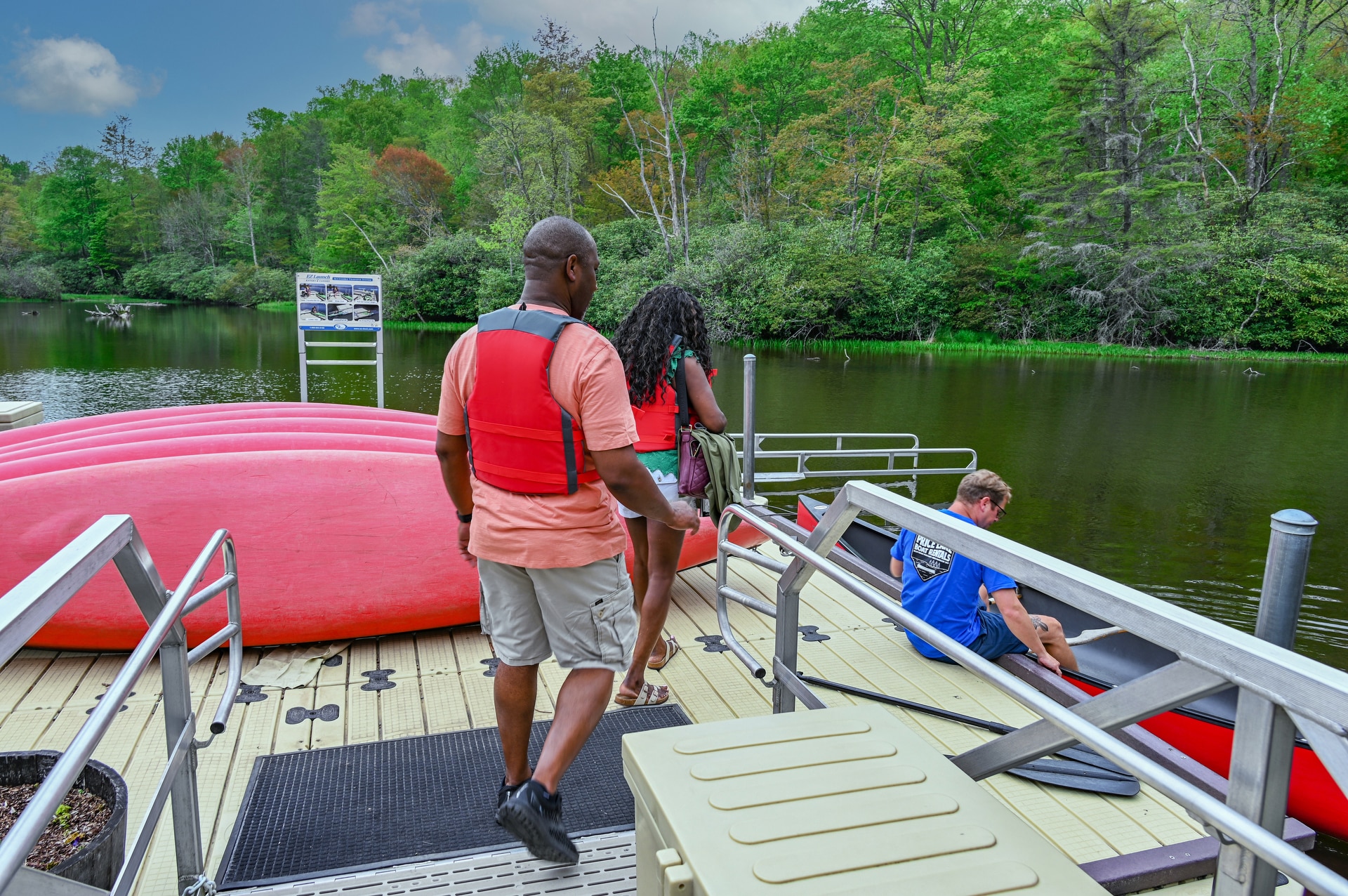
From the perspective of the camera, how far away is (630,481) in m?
2.15

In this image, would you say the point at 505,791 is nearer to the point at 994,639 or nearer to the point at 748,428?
the point at 994,639

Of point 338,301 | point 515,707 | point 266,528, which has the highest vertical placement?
point 338,301

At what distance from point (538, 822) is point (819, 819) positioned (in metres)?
1.10

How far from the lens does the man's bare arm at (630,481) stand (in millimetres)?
2131

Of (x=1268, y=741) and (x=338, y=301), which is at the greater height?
(x=338, y=301)

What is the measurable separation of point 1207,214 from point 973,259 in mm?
8489

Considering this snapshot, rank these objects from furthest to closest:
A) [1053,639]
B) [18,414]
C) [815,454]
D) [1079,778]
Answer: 1. [18,414]
2. [815,454]
3. [1053,639]
4. [1079,778]

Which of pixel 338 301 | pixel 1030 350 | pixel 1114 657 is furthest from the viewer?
pixel 1030 350

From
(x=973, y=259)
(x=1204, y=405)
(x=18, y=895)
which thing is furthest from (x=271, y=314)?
(x=18, y=895)

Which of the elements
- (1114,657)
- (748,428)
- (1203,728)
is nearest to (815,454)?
(748,428)


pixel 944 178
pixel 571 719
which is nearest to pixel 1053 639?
pixel 571 719

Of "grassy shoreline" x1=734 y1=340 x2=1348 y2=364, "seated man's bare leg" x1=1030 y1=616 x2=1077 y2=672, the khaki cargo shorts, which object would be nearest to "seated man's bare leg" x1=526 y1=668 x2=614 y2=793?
the khaki cargo shorts

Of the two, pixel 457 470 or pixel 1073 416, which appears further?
pixel 1073 416

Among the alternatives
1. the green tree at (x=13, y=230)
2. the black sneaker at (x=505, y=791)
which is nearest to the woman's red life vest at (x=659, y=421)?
the black sneaker at (x=505, y=791)
